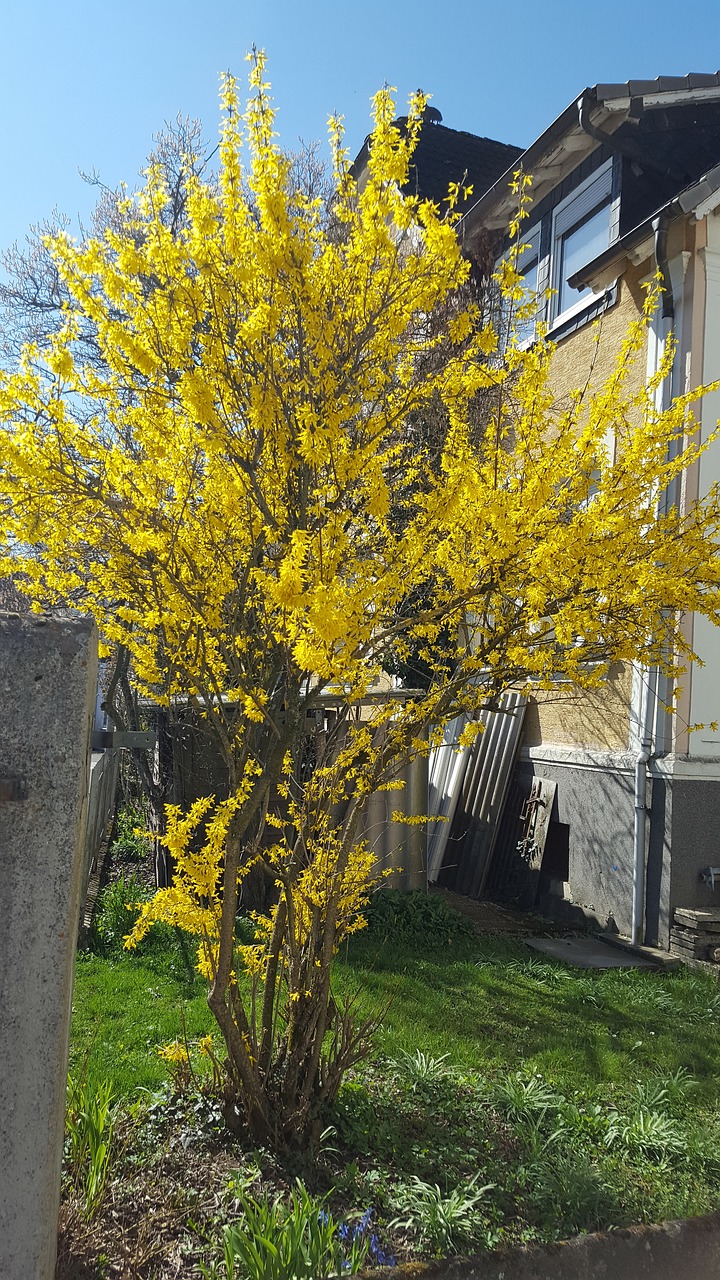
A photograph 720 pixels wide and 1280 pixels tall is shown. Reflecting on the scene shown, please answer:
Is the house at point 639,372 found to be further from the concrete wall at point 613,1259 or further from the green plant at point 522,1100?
the concrete wall at point 613,1259

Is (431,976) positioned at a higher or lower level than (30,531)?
lower

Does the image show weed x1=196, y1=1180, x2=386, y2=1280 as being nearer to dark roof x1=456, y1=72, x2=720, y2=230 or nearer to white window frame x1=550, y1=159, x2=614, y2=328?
white window frame x1=550, y1=159, x2=614, y2=328

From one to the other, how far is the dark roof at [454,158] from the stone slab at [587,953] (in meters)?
11.0

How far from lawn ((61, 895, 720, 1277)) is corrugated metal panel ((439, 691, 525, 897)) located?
3.17m

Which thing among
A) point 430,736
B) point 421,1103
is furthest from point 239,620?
point 421,1103

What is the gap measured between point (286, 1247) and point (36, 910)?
121 centimetres

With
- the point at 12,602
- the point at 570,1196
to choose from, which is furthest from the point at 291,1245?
the point at 12,602

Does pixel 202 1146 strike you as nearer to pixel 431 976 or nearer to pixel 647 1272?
pixel 647 1272

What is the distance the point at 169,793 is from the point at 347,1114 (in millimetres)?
4710

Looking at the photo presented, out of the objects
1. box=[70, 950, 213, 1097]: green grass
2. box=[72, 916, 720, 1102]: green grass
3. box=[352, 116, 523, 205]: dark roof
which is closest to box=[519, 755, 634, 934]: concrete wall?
box=[72, 916, 720, 1102]: green grass

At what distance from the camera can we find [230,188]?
3.30 metres

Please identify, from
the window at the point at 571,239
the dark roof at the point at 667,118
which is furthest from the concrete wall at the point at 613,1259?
the dark roof at the point at 667,118

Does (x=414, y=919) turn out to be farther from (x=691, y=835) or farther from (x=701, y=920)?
(x=691, y=835)

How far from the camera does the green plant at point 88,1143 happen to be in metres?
2.89
